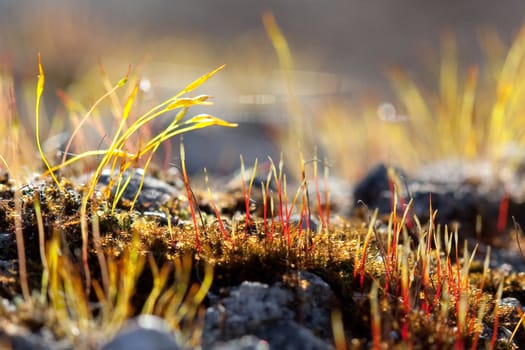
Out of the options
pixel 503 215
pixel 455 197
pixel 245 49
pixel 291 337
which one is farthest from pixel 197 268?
pixel 245 49

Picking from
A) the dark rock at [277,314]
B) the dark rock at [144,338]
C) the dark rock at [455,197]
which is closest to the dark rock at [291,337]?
the dark rock at [277,314]

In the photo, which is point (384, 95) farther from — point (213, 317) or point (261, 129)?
point (213, 317)

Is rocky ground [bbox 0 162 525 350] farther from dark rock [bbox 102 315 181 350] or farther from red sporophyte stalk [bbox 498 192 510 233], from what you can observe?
red sporophyte stalk [bbox 498 192 510 233]

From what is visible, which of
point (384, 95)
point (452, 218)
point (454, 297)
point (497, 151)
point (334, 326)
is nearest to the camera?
point (334, 326)

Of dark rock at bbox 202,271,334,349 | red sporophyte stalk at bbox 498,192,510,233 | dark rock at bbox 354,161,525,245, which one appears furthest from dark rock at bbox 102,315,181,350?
red sporophyte stalk at bbox 498,192,510,233

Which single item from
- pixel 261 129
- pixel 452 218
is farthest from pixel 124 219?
pixel 261 129

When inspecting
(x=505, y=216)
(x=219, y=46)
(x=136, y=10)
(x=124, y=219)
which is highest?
(x=136, y=10)

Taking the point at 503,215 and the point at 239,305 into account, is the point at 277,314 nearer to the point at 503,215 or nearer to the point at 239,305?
the point at 239,305
